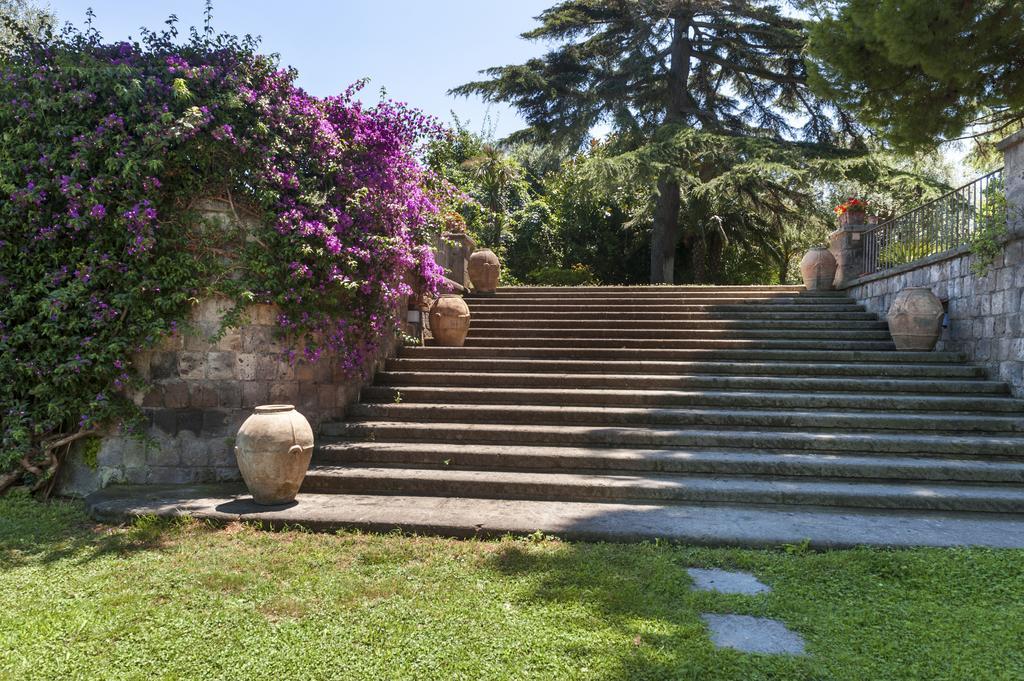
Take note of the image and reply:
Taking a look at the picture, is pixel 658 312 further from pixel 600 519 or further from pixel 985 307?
pixel 600 519

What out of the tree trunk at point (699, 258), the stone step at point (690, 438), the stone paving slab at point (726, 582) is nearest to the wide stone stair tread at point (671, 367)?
the stone step at point (690, 438)

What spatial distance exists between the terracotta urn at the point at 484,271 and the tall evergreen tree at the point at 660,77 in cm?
638

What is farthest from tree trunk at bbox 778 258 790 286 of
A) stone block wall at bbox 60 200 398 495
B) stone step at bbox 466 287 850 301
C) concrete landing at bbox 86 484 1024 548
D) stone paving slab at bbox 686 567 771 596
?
stone paving slab at bbox 686 567 771 596

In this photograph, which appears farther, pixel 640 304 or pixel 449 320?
pixel 640 304

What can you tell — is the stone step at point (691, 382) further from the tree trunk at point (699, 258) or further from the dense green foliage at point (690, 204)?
the tree trunk at point (699, 258)

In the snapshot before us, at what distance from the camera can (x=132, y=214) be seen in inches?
213

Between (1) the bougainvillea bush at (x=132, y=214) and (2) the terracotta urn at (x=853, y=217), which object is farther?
(2) the terracotta urn at (x=853, y=217)

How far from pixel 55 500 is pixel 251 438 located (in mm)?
2147

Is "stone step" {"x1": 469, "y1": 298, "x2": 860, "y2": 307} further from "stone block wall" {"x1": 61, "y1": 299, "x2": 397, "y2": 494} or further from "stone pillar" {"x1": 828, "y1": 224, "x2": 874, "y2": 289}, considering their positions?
"stone block wall" {"x1": 61, "y1": 299, "x2": 397, "y2": 494}

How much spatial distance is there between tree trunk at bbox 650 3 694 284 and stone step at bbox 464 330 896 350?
792 centimetres

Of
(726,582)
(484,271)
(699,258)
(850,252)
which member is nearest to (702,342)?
(850,252)

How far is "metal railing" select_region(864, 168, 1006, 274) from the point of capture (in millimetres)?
7211

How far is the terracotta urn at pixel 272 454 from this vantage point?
4922 millimetres

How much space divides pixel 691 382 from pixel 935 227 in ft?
13.6
